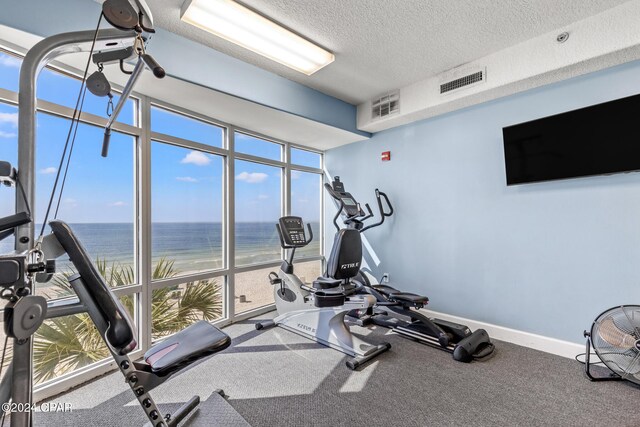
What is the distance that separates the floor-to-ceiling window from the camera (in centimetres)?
221

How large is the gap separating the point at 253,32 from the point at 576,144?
2.94 metres

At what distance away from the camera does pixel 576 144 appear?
2.52 m

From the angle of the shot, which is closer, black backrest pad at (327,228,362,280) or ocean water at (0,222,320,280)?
ocean water at (0,222,320,280)

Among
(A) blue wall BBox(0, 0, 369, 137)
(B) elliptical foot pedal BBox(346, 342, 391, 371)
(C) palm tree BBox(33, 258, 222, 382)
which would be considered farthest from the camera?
(B) elliptical foot pedal BBox(346, 342, 391, 371)

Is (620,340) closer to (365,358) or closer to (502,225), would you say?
(502,225)

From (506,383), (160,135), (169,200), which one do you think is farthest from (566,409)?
(160,135)

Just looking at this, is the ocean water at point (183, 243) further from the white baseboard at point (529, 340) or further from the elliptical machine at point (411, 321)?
the white baseboard at point (529, 340)

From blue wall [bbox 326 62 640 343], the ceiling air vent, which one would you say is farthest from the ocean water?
the ceiling air vent

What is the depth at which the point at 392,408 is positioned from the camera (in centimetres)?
194

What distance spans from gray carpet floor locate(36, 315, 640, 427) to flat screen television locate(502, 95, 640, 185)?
1.71m

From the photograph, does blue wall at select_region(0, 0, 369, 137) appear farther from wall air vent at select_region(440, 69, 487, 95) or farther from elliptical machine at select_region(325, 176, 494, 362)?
wall air vent at select_region(440, 69, 487, 95)

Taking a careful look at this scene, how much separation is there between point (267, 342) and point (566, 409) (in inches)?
96.3

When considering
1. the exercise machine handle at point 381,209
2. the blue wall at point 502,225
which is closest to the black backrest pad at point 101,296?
the exercise machine handle at point 381,209

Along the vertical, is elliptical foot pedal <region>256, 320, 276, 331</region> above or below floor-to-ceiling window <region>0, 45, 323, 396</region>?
below
